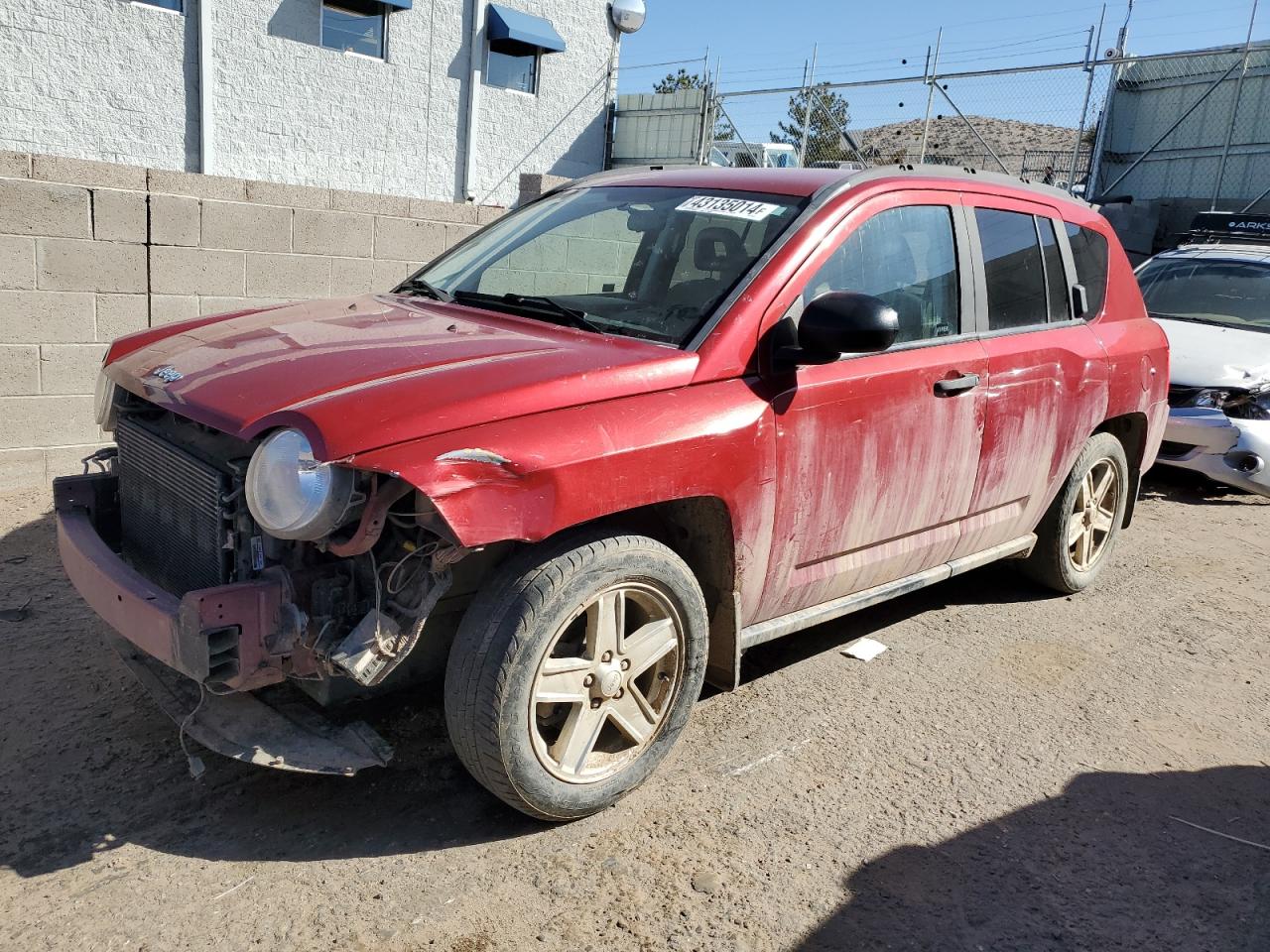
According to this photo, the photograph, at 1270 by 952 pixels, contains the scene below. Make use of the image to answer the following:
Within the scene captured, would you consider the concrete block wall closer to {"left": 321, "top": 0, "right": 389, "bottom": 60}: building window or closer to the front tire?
the front tire

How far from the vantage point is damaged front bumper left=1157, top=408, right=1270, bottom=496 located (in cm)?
730

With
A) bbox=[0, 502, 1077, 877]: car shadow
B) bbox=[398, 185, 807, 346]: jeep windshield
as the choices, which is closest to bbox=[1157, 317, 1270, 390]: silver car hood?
bbox=[398, 185, 807, 346]: jeep windshield

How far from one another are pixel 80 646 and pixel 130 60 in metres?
11.7

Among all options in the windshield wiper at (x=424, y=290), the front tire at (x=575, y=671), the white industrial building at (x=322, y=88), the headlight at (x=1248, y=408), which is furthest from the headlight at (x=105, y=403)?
the white industrial building at (x=322, y=88)

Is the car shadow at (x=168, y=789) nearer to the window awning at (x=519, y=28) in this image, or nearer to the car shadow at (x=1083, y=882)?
the car shadow at (x=1083, y=882)

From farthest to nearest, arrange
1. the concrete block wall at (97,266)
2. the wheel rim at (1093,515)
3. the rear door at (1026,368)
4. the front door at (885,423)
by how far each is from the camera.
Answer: the concrete block wall at (97,266)
the wheel rim at (1093,515)
the rear door at (1026,368)
the front door at (885,423)

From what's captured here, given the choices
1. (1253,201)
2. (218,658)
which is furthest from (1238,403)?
(1253,201)

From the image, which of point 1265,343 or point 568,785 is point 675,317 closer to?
point 568,785

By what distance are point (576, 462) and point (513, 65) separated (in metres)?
16.7

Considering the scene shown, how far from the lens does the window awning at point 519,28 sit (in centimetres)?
1658

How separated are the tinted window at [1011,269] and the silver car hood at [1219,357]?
3.31 metres

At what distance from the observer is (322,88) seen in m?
→ 15.3

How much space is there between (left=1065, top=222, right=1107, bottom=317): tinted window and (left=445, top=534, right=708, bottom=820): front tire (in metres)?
2.79

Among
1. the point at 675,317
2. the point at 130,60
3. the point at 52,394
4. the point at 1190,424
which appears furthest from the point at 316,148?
the point at 675,317
